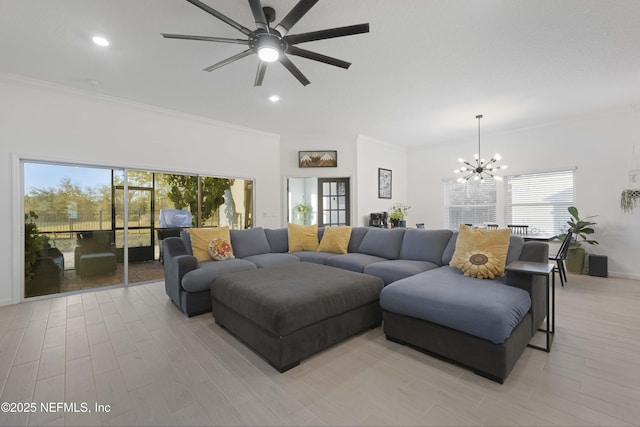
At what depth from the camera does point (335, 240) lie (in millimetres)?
4395

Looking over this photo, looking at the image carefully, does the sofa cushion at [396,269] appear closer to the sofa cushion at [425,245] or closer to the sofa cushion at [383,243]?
the sofa cushion at [425,245]

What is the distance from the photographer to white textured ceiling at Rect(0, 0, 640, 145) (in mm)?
2375

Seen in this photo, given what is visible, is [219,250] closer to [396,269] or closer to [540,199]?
[396,269]

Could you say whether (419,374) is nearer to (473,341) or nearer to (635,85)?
(473,341)

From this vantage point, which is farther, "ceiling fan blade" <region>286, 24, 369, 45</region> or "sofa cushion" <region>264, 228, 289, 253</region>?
"sofa cushion" <region>264, 228, 289, 253</region>

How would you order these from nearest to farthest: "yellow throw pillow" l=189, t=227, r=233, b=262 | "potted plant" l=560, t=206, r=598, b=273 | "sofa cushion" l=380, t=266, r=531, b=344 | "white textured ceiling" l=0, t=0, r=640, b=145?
"sofa cushion" l=380, t=266, r=531, b=344 → "white textured ceiling" l=0, t=0, r=640, b=145 → "yellow throw pillow" l=189, t=227, r=233, b=262 → "potted plant" l=560, t=206, r=598, b=273

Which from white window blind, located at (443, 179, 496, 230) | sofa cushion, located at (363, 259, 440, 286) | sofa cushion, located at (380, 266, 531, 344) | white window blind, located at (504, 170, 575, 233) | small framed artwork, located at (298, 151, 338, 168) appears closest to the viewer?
sofa cushion, located at (380, 266, 531, 344)

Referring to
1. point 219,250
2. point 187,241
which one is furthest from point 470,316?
point 187,241

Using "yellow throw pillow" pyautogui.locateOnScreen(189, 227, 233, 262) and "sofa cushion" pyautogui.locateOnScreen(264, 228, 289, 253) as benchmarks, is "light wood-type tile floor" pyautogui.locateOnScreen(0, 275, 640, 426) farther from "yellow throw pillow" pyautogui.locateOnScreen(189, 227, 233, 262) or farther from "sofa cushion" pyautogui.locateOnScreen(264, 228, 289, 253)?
"sofa cushion" pyautogui.locateOnScreen(264, 228, 289, 253)

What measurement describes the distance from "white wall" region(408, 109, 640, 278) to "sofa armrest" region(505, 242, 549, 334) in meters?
3.75

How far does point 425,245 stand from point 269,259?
216 cm

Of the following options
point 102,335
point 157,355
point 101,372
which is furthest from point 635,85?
point 102,335

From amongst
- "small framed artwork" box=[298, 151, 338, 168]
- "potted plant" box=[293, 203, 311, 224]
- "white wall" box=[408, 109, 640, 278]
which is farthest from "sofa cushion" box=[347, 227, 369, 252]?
"potted plant" box=[293, 203, 311, 224]

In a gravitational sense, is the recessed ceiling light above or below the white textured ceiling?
below
